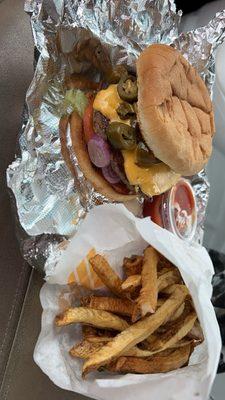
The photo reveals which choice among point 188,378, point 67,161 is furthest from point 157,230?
point 67,161

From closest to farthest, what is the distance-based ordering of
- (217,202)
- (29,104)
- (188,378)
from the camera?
(188,378)
(29,104)
(217,202)

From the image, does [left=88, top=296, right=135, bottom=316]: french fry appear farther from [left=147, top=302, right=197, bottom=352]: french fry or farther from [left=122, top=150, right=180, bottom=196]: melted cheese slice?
[left=122, top=150, right=180, bottom=196]: melted cheese slice

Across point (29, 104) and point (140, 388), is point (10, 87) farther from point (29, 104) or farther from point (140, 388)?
point (140, 388)

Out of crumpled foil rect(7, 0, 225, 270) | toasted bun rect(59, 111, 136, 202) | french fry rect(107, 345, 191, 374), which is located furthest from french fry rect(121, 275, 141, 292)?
toasted bun rect(59, 111, 136, 202)

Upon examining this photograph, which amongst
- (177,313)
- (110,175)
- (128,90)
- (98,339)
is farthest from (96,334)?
(128,90)

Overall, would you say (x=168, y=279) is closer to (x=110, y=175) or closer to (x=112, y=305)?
(x=112, y=305)

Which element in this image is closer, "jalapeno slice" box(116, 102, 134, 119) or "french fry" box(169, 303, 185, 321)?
"french fry" box(169, 303, 185, 321)

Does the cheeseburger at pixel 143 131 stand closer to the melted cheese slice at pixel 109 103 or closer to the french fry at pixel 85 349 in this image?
the melted cheese slice at pixel 109 103
